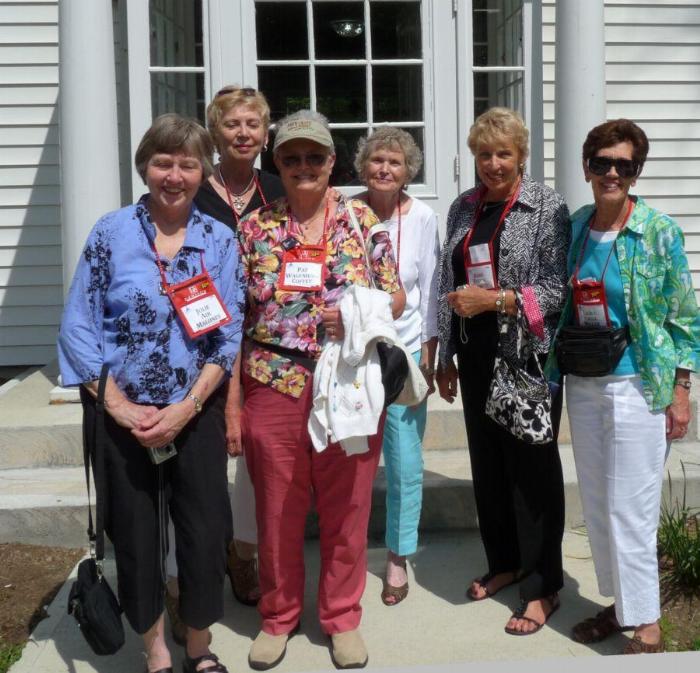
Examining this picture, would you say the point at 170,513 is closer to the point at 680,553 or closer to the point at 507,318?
the point at 507,318

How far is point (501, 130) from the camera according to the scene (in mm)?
3318

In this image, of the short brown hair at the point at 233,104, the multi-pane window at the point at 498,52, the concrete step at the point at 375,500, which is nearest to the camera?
the short brown hair at the point at 233,104

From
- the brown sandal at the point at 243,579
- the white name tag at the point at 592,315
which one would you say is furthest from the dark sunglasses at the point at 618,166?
the brown sandal at the point at 243,579

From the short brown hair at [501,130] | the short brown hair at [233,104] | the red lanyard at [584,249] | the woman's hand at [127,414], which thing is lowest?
the woman's hand at [127,414]

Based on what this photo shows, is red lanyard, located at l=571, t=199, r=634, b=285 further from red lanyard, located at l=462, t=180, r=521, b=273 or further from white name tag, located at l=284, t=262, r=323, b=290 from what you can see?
white name tag, located at l=284, t=262, r=323, b=290

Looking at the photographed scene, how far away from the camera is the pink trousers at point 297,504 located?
3193 millimetres

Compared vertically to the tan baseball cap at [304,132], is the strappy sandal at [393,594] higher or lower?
lower

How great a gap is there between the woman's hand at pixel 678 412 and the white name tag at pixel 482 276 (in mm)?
741

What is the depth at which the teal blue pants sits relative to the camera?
3.72m

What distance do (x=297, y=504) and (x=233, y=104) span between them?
5.05 ft

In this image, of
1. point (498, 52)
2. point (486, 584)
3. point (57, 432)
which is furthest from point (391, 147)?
point (498, 52)

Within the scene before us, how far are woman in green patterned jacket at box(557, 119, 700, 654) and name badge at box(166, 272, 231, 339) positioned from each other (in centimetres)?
120

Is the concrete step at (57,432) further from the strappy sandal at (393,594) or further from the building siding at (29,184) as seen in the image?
the building siding at (29,184)

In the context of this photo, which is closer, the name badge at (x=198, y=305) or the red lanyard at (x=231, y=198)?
the name badge at (x=198, y=305)
